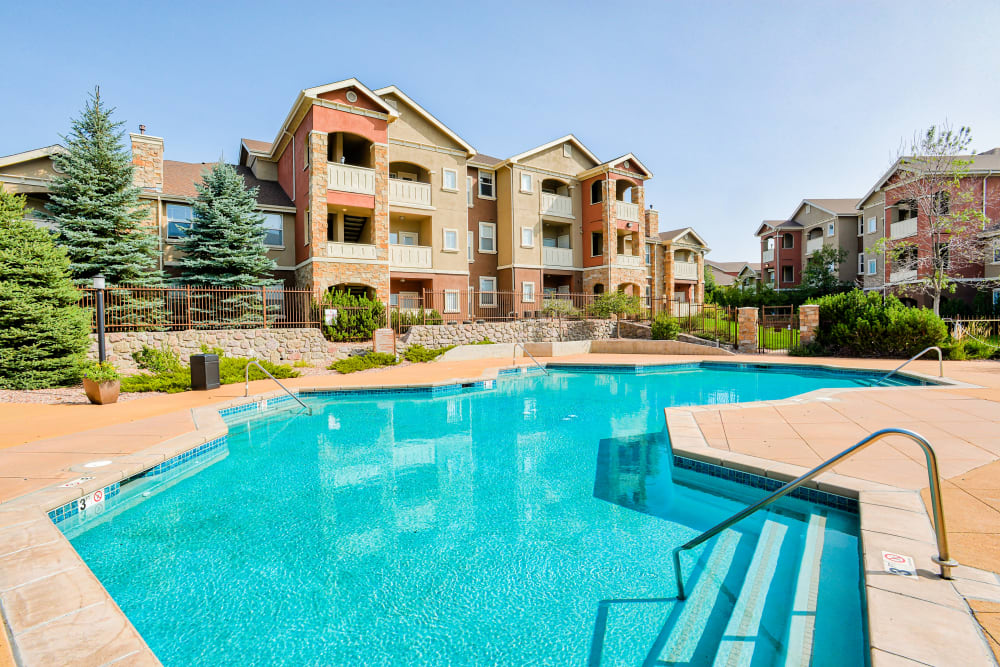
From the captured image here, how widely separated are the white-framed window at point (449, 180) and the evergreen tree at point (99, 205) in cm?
1214

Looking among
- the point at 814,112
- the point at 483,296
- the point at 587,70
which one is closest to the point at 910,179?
the point at 814,112

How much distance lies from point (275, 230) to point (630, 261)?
18984 mm

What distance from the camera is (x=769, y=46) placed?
12.0 metres

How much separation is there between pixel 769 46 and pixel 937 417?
10.3 metres

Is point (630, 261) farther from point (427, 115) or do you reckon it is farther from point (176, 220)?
point (176, 220)

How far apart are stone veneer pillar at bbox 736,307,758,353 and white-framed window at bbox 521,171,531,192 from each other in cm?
1305

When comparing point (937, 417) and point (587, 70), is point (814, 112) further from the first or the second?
point (937, 417)

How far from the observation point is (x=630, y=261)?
2702 cm

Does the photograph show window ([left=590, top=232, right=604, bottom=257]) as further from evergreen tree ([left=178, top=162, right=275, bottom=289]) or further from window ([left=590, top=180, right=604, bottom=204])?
evergreen tree ([left=178, top=162, right=275, bottom=289])

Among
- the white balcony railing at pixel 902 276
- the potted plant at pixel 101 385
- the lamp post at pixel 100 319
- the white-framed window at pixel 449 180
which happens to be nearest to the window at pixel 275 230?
the white-framed window at pixel 449 180

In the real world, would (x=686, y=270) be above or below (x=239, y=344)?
above

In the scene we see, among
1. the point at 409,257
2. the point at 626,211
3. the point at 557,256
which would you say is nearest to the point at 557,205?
the point at 557,256

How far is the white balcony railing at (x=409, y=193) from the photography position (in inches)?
827

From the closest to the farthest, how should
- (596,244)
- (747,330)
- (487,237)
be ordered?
(747,330) < (487,237) < (596,244)
